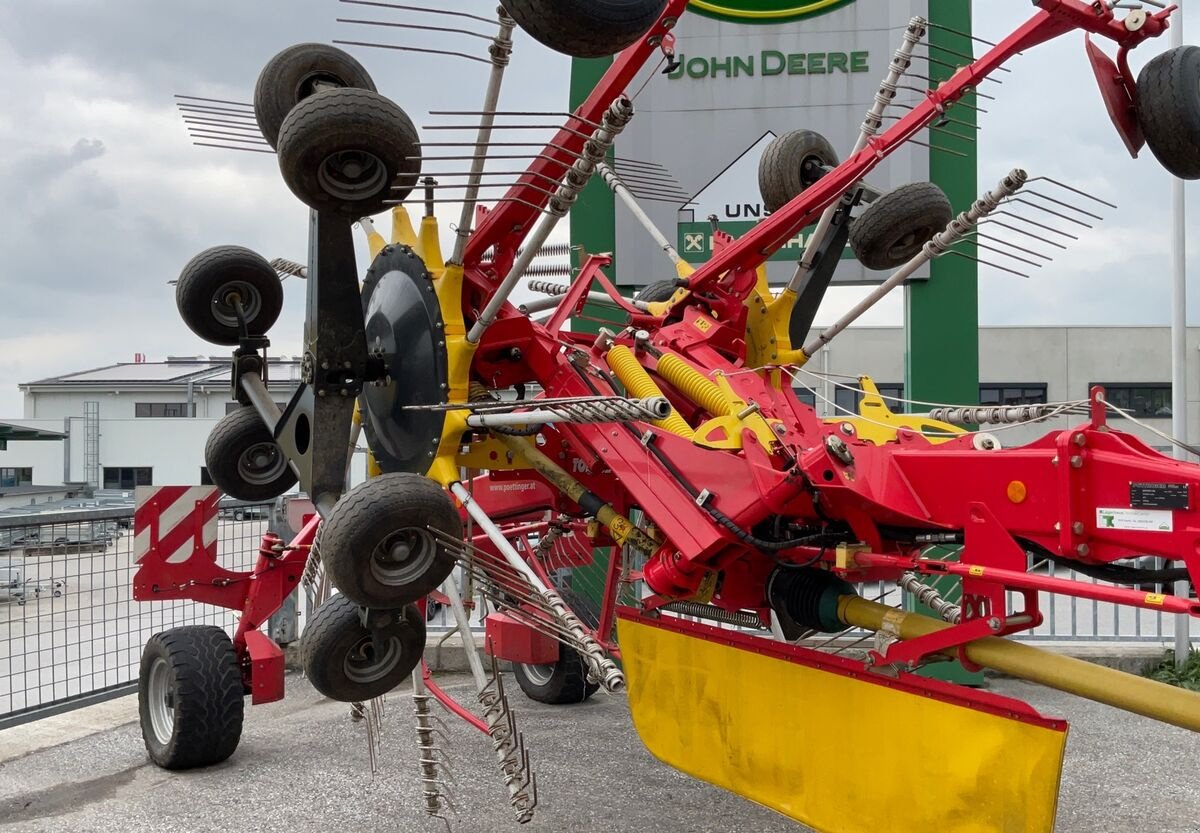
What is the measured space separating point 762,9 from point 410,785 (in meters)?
5.42

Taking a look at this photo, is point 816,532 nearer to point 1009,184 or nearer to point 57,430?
point 1009,184

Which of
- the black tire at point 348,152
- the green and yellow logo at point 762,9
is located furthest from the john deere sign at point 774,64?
the black tire at point 348,152

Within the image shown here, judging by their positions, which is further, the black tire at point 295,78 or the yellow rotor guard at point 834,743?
the black tire at point 295,78

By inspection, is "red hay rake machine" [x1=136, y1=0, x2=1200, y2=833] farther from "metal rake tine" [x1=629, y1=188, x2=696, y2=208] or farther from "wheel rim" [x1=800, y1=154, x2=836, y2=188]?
"metal rake tine" [x1=629, y1=188, x2=696, y2=208]

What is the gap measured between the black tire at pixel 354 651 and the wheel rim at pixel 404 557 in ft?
1.22

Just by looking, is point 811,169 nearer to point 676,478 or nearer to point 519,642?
point 676,478

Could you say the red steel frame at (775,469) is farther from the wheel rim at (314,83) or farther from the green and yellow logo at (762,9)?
the green and yellow logo at (762,9)

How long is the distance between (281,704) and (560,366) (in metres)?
3.28

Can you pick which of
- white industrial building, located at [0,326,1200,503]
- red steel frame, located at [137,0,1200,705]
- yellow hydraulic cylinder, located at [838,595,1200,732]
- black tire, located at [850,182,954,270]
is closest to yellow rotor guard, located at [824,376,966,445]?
red steel frame, located at [137,0,1200,705]

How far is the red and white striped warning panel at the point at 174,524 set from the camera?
18.1 ft

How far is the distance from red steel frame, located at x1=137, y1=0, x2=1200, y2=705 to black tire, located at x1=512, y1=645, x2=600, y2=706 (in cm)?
101

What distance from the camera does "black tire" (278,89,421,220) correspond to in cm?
338

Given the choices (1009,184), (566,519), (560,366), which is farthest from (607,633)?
(1009,184)

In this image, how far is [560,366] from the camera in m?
4.56
